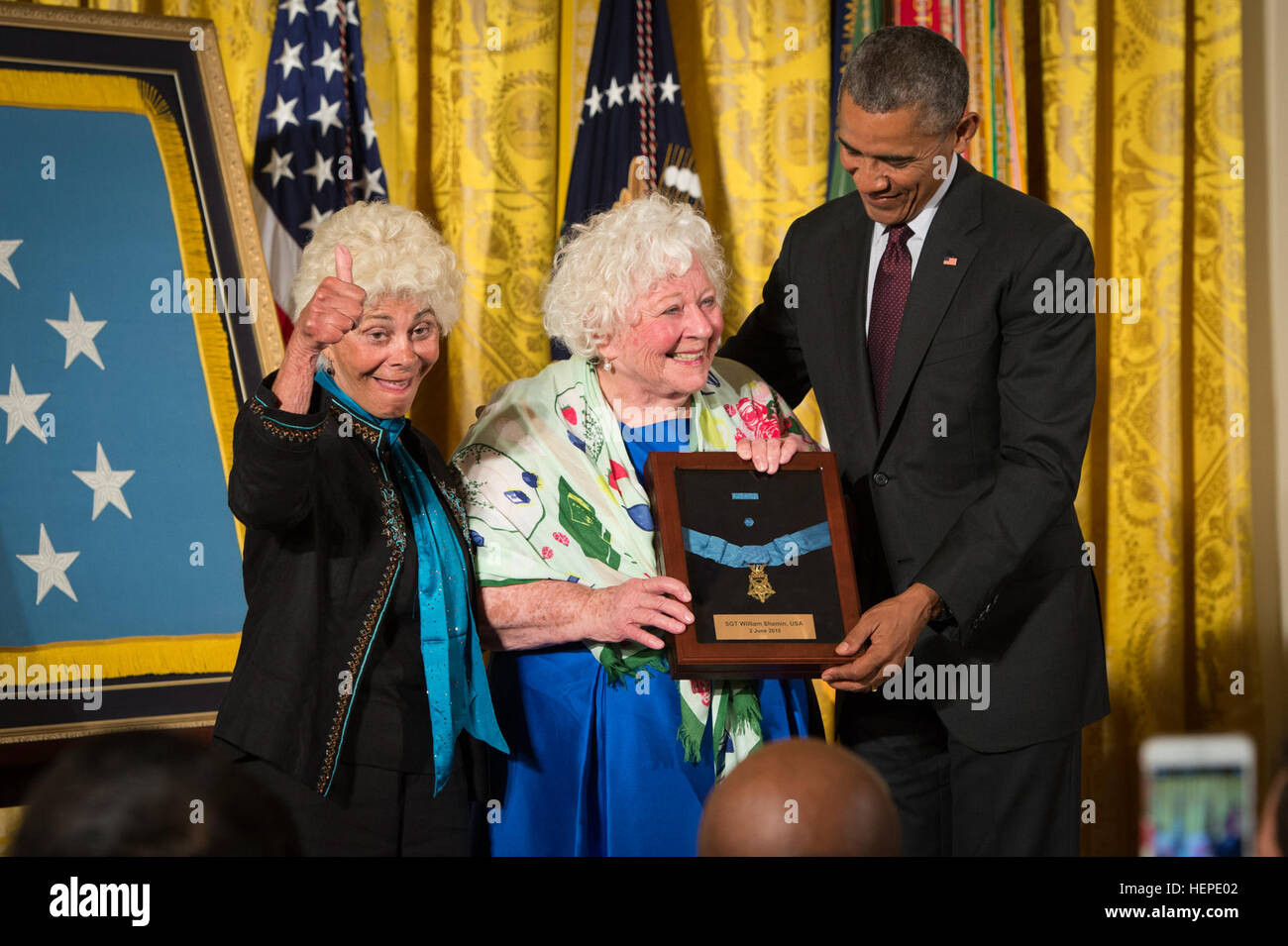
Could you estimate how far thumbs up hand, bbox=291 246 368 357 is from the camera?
188 centimetres

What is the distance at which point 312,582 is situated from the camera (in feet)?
6.77

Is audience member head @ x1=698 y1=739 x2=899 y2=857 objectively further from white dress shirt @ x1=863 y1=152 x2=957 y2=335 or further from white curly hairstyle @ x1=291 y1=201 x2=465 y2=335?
white dress shirt @ x1=863 y1=152 x2=957 y2=335

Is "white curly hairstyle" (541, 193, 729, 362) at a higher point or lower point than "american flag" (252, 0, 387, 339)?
lower

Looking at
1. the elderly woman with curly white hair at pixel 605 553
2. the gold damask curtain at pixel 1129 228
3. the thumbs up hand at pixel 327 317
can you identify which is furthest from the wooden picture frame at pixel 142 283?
the thumbs up hand at pixel 327 317

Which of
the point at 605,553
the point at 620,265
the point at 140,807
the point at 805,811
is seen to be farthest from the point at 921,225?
the point at 140,807

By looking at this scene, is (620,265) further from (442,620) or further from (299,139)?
(299,139)

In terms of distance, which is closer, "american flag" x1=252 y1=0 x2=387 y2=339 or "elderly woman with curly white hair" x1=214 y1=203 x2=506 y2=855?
"elderly woman with curly white hair" x1=214 y1=203 x2=506 y2=855

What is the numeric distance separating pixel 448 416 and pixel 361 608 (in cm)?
183

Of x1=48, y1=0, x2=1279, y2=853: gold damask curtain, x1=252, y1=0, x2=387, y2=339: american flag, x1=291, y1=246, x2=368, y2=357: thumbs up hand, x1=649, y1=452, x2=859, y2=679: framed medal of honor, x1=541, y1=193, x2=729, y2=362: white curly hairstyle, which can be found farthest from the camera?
x1=48, y1=0, x2=1279, y2=853: gold damask curtain

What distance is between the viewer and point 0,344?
3.05m

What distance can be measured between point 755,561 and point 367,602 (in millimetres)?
690

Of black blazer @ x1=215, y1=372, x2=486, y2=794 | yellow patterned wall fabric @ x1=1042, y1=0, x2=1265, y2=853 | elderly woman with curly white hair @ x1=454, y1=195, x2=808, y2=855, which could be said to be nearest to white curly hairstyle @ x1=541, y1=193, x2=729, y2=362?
elderly woman with curly white hair @ x1=454, y1=195, x2=808, y2=855

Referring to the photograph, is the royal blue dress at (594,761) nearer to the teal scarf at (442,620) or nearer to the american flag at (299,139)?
the teal scarf at (442,620)

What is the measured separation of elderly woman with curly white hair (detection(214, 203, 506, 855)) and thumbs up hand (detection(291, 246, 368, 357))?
0.04 ft
